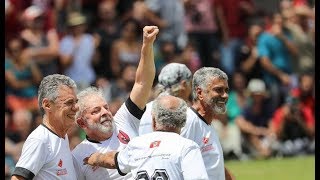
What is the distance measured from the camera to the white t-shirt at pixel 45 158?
7.69m

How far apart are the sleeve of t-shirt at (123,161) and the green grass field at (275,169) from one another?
8247 millimetres

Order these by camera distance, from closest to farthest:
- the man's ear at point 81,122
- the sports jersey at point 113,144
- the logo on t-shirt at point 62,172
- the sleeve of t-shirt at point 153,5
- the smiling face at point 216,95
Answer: the logo on t-shirt at point 62,172
the sports jersey at point 113,144
the man's ear at point 81,122
the smiling face at point 216,95
the sleeve of t-shirt at point 153,5

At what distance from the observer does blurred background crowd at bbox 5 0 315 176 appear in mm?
17172

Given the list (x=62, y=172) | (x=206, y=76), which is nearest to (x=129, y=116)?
(x=206, y=76)

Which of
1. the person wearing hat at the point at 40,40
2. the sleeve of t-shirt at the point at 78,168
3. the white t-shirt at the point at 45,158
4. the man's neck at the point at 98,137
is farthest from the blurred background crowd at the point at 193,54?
the white t-shirt at the point at 45,158

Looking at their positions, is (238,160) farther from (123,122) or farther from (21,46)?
(123,122)

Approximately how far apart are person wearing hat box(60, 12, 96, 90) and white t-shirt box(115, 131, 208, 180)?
33.0 feet

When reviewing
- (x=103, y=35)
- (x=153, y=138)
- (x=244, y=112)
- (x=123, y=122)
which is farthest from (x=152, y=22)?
(x=153, y=138)

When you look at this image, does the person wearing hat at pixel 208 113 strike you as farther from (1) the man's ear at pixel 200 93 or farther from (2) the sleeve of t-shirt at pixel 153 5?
(2) the sleeve of t-shirt at pixel 153 5

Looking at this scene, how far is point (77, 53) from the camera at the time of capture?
17734 millimetres

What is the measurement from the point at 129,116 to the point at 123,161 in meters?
1.12

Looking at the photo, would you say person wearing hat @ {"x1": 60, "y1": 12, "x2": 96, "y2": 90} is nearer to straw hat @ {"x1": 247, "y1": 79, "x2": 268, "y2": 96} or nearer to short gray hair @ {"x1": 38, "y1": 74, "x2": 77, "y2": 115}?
straw hat @ {"x1": 247, "y1": 79, "x2": 268, "y2": 96}

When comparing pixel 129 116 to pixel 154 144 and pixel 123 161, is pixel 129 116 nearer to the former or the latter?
pixel 123 161

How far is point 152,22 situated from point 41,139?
11328 mm
